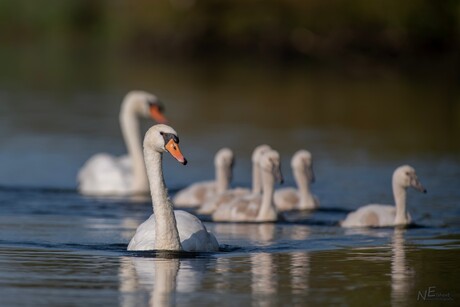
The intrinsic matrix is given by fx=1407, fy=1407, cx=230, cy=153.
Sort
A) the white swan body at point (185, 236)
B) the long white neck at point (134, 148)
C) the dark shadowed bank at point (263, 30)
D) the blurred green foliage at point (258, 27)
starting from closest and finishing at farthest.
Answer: the white swan body at point (185, 236) → the long white neck at point (134, 148) → the dark shadowed bank at point (263, 30) → the blurred green foliage at point (258, 27)

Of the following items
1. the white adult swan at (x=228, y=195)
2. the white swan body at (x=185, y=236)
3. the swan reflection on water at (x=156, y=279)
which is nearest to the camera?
the swan reflection on water at (x=156, y=279)

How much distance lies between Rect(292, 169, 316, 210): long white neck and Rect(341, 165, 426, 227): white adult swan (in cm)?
154

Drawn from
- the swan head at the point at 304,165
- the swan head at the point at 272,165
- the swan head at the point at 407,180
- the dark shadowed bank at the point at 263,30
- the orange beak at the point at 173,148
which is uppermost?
the dark shadowed bank at the point at 263,30

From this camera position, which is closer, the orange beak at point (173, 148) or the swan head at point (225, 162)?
the orange beak at point (173, 148)

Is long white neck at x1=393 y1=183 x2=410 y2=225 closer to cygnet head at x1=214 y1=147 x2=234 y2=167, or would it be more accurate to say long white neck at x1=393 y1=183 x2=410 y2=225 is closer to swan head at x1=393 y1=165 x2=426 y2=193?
swan head at x1=393 y1=165 x2=426 y2=193

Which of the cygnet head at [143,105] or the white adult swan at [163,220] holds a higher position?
the cygnet head at [143,105]

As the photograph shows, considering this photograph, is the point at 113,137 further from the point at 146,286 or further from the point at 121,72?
the point at 121,72

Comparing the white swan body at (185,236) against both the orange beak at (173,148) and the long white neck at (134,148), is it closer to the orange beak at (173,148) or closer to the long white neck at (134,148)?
the orange beak at (173,148)

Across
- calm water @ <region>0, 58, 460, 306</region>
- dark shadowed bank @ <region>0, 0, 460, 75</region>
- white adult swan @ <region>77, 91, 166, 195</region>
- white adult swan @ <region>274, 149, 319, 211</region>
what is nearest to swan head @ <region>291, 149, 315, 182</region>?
white adult swan @ <region>274, 149, 319, 211</region>

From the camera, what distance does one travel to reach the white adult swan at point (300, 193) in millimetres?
17750

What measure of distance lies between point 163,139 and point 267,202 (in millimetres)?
3763

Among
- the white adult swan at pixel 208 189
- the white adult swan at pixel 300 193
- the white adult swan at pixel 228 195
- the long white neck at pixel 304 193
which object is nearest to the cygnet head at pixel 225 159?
the white adult swan at pixel 208 189

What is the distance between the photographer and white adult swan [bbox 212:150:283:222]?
645 inches

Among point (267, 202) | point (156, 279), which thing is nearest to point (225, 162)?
point (267, 202)
